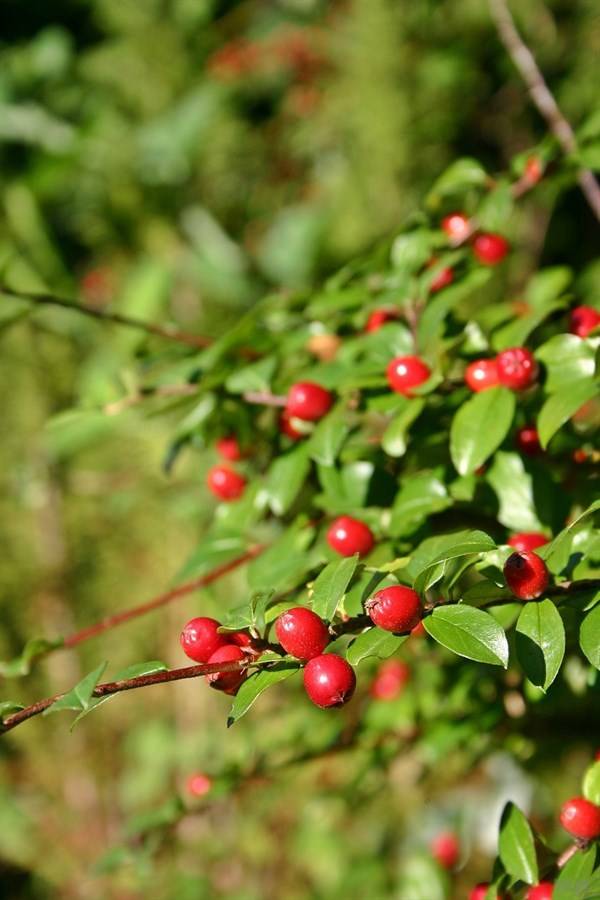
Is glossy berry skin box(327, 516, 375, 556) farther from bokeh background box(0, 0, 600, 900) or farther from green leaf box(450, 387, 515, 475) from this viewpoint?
bokeh background box(0, 0, 600, 900)

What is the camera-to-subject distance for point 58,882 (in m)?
2.16

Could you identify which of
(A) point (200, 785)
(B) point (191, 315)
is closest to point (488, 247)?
(A) point (200, 785)

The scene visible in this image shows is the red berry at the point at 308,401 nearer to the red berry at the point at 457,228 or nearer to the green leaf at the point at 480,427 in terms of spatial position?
the green leaf at the point at 480,427

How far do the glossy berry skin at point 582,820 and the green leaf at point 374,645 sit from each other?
0.23m

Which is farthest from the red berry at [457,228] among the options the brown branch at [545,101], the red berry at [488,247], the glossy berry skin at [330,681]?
the glossy berry skin at [330,681]

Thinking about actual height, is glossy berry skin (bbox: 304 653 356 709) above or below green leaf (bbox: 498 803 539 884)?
above

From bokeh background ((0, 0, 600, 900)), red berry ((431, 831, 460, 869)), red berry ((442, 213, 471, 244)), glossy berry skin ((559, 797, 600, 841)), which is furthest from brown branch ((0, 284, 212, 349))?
red berry ((431, 831, 460, 869))

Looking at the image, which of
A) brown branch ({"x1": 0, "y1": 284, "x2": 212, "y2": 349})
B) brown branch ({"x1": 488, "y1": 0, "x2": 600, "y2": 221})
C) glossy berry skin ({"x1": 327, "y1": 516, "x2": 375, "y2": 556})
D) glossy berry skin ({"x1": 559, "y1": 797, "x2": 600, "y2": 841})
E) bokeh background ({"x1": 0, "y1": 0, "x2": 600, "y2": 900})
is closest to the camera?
glossy berry skin ({"x1": 559, "y1": 797, "x2": 600, "y2": 841})

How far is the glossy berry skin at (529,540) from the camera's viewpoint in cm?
73

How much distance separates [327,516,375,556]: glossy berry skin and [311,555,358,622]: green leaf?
18cm

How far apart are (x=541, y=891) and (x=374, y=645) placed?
29 centimetres

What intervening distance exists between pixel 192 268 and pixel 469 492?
2099mm

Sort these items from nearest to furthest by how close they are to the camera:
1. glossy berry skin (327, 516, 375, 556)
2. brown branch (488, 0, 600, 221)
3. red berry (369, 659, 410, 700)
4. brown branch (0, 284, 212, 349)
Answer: glossy berry skin (327, 516, 375, 556), brown branch (0, 284, 212, 349), brown branch (488, 0, 600, 221), red berry (369, 659, 410, 700)

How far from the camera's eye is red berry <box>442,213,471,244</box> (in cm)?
102
